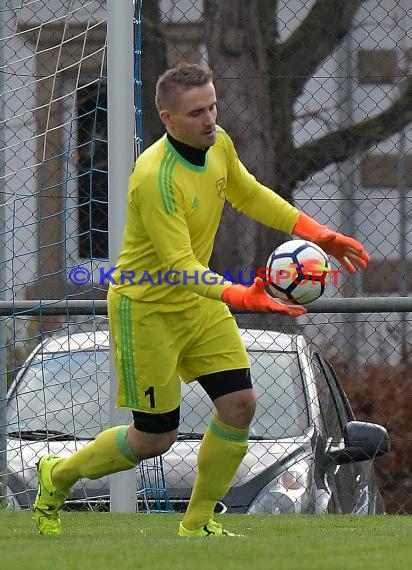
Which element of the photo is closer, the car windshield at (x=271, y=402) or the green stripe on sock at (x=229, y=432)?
the green stripe on sock at (x=229, y=432)

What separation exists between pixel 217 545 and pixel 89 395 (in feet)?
10.2

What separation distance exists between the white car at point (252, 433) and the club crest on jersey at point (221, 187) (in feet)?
6.99

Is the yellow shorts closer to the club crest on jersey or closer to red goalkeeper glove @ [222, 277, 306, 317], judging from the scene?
the club crest on jersey

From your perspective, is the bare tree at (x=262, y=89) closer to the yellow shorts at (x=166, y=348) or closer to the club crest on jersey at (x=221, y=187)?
the club crest on jersey at (x=221, y=187)

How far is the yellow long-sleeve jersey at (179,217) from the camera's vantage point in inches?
233

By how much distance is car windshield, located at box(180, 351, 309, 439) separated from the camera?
8.47m

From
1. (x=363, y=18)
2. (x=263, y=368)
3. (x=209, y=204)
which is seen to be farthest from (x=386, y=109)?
(x=209, y=204)

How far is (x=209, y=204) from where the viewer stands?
620 cm

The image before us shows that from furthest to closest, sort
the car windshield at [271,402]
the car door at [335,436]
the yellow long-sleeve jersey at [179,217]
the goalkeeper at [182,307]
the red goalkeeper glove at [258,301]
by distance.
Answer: the car windshield at [271,402]
the car door at [335,436]
the goalkeeper at [182,307]
the yellow long-sleeve jersey at [179,217]
the red goalkeeper glove at [258,301]

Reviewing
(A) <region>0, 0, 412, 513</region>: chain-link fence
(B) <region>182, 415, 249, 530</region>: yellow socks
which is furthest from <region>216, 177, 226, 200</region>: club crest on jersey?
(A) <region>0, 0, 412, 513</region>: chain-link fence

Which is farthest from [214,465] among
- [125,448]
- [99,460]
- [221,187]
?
[221,187]

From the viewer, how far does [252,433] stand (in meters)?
8.48

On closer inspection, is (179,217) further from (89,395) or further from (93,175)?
(93,175)

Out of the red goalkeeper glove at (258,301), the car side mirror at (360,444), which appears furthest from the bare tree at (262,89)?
the red goalkeeper glove at (258,301)
